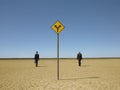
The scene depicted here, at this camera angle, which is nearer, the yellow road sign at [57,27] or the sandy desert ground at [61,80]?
the sandy desert ground at [61,80]

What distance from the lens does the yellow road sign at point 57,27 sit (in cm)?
1245

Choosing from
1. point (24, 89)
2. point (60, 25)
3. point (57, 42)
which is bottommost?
point (24, 89)

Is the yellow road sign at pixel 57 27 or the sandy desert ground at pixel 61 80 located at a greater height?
the yellow road sign at pixel 57 27

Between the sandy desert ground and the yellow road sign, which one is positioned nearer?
the sandy desert ground

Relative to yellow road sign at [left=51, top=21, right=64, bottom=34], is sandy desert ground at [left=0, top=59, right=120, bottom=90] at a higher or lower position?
lower

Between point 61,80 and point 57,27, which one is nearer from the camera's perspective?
point 61,80

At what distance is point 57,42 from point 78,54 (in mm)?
15308

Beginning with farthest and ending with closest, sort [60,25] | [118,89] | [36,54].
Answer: [36,54] < [60,25] < [118,89]

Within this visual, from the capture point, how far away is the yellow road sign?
12453 mm

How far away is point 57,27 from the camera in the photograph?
12555 millimetres

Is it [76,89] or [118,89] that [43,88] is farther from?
[118,89]

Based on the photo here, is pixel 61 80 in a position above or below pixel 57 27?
below

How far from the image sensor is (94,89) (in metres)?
9.20

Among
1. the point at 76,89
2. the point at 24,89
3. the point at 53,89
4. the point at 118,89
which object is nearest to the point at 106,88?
the point at 118,89
